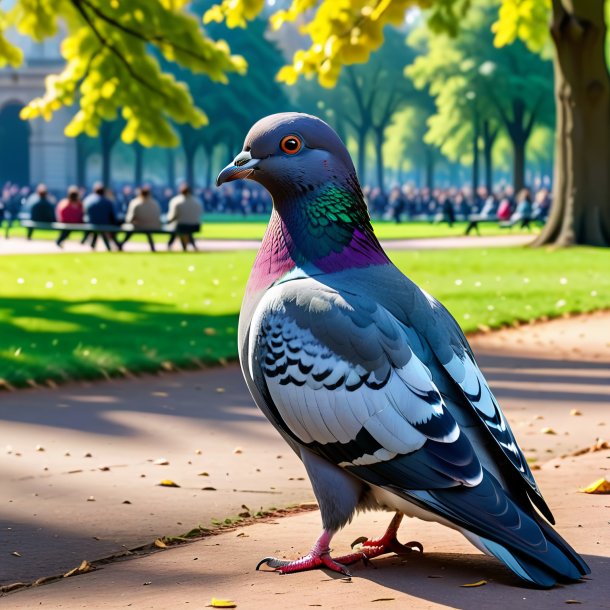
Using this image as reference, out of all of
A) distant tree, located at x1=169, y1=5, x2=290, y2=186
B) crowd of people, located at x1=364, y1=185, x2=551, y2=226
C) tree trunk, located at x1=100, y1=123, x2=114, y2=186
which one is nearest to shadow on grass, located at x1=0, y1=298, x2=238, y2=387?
crowd of people, located at x1=364, y1=185, x2=551, y2=226

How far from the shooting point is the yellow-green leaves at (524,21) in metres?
23.7

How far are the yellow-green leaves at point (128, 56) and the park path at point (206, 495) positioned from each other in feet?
36.5

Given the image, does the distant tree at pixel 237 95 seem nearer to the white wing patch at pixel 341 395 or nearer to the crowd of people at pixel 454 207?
the crowd of people at pixel 454 207

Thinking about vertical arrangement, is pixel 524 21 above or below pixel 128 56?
above

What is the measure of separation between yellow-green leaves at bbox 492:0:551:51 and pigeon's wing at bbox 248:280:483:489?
19.9 metres

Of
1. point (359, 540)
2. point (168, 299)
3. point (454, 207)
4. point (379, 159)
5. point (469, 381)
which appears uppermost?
point (469, 381)

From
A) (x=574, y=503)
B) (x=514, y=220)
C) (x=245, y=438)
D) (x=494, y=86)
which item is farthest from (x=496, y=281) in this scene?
(x=494, y=86)

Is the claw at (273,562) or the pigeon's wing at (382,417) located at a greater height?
the pigeon's wing at (382,417)

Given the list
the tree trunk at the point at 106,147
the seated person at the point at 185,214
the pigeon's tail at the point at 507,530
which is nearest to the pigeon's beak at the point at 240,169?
the pigeon's tail at the point at 507,530

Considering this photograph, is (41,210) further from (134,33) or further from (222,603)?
(222,603)

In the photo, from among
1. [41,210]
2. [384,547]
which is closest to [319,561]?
[384,547]

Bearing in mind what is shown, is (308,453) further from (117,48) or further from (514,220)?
(514,220)

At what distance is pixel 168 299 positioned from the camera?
15719 millimetres

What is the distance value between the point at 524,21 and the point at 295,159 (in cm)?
2097
